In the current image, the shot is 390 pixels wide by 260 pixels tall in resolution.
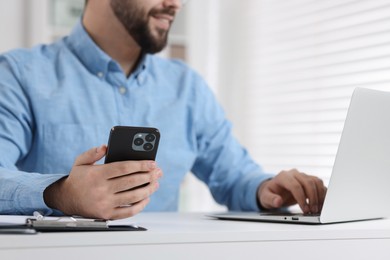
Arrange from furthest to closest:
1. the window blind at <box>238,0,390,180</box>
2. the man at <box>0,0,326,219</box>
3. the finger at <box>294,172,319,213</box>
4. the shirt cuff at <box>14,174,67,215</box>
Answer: the window blind at <box>238,0,390,180</box> → the man at <box>0,0,326,219</box> → the finger at <box>294,172,319,213</box> → the shirt cuff at <box>14,174,67,215</box>

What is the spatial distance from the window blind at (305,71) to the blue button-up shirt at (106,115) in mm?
374

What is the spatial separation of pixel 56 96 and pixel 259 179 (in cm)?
52

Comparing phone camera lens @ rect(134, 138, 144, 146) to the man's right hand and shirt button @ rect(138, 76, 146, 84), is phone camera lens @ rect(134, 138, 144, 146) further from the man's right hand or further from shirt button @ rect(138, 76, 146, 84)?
shirt button @ rect(138, 76, 146, 84)

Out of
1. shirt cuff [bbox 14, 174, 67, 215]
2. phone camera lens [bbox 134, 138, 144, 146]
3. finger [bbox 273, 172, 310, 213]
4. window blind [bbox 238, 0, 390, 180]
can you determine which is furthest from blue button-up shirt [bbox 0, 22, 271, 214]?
phone camera lens [bbox 134, 138, 144, 146]

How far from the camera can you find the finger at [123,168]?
0.90 meters

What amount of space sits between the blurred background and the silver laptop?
0.71 meters

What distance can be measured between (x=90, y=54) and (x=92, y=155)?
0.73 meters

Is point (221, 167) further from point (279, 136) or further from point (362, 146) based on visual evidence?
point (362, 146)

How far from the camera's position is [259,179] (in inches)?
60.2

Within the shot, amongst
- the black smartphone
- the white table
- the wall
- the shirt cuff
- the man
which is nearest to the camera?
the white table

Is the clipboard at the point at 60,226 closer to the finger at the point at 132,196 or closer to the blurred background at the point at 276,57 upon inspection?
the finger at the point at 132,196

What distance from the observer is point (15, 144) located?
1.42 metres

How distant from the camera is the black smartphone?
87 centimetres

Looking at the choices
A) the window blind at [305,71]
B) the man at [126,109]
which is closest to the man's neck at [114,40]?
the man at [126,109]
